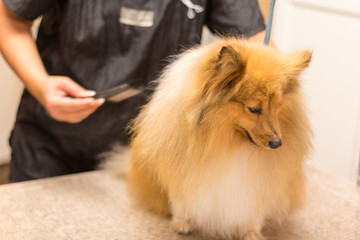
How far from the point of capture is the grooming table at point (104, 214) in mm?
999

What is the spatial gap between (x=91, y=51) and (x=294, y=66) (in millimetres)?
672

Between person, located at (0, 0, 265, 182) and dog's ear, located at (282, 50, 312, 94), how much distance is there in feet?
1.11

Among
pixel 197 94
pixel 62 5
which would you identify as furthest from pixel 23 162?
pixel 197 94

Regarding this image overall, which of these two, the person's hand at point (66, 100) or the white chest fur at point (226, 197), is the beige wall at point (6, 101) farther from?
the white chest fur at point (226, 197)

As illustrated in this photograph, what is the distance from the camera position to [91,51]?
52.5 inches

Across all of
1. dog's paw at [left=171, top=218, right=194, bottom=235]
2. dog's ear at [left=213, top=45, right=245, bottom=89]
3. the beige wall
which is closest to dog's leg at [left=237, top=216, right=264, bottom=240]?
dog's paw at [left=171, top=218, right=194, bottom=235]

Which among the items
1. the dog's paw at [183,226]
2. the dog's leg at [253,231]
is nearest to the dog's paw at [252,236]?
the dog's leg at [253,231]

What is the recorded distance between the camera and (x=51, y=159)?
1434 mm

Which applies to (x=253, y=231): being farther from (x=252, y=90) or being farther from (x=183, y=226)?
(x=252, y=90)

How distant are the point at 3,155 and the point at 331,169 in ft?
7.39

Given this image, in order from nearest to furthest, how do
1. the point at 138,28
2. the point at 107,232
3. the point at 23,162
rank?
1. the point at 107,232
2. the point at 138,28
3. the point at 23,162

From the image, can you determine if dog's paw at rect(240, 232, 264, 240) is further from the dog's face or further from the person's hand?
the person's hand

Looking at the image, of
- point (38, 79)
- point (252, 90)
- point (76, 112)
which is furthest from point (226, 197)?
point (38, 79)

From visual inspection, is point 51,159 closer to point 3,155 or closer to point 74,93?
point 74,93
